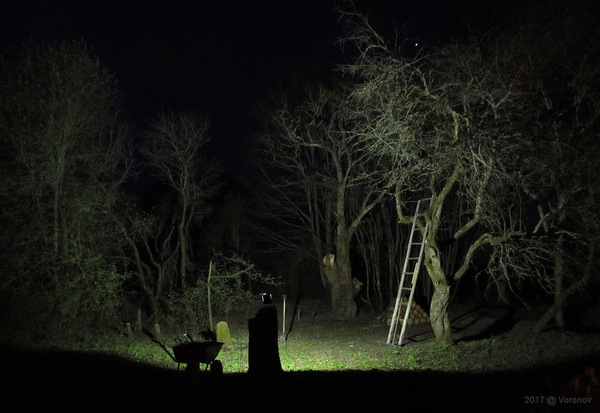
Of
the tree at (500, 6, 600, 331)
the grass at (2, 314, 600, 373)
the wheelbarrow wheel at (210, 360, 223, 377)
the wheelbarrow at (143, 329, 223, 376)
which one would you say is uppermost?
the tree at (500, 6, 600, 331)

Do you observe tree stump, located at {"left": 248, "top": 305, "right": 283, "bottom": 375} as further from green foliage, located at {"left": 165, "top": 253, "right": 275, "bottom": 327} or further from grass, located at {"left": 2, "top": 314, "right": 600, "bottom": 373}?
green foliage, located at {"left": 165, "top": 253, "right": 275, "bottom": 327}

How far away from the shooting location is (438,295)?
10922 millimetres

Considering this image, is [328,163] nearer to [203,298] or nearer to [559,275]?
[203,298]

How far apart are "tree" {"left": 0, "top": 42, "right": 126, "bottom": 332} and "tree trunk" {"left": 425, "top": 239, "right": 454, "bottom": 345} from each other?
8247 mm

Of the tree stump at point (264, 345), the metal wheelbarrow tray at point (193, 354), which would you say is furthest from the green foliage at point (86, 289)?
the tree stump at point (264, 345)

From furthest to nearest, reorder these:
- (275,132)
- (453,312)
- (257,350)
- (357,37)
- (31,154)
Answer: (275,132) < (453,312) < (31,154) < (357,37) < (257,350)

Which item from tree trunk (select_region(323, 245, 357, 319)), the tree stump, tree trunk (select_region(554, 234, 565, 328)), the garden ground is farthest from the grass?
tree trunk (select_region(323, 245, 357, 319))

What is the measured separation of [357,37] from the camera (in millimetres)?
9844

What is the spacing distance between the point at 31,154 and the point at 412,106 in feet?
31.8

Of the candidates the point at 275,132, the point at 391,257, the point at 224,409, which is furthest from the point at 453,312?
the point at 224,409

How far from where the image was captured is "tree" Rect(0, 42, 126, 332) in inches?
497

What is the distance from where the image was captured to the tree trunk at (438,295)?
10.9 meters

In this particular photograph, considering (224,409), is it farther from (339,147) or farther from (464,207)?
(464,207)

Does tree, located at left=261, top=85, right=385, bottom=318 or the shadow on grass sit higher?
tree, located at left=261, top=85, right=385, bottom=318
